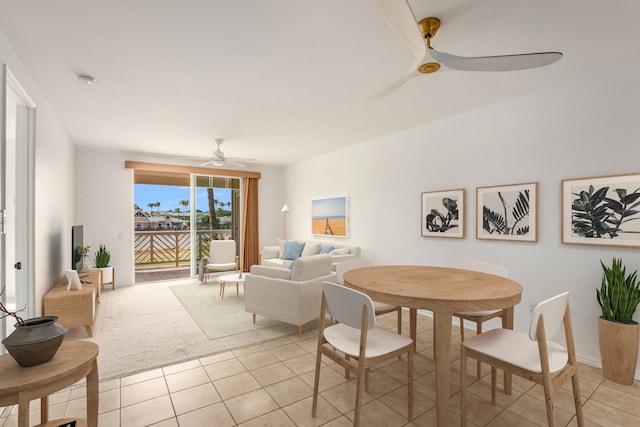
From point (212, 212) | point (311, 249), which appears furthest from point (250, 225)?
point (311, 249)

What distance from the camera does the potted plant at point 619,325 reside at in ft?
7.51

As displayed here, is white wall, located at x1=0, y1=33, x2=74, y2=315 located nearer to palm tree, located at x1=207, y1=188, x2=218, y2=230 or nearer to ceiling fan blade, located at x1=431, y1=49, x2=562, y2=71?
palm tree, located at x1=207, y1=188, x2=218, y2=230

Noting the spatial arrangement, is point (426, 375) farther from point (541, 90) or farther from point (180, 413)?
point (541, 90)

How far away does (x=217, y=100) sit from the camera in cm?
319

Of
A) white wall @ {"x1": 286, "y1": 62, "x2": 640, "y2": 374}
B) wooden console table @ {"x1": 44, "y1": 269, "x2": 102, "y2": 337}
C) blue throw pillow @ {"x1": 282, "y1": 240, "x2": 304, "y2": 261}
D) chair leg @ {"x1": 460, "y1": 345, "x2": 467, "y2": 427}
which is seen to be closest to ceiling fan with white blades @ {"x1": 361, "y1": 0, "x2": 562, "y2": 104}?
white wall @ {"x1": 286, "y1": 62, "x2": 640, "y2": 374}

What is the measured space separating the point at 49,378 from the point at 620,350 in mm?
3646

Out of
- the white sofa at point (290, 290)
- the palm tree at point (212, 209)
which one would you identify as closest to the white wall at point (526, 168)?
the white sofa at point (290, 290)

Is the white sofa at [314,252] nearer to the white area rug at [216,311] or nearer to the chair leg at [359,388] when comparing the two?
the white area rug at [216,311]

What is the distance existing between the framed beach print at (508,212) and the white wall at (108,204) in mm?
5869

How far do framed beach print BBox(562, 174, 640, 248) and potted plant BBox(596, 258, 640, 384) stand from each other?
246 millimetres

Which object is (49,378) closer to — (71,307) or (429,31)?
(71,307)

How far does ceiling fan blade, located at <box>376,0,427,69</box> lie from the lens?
1.27m

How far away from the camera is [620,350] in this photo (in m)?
2.32

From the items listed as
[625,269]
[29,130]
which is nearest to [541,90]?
[625,269]
